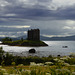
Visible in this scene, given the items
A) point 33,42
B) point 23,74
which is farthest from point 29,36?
point 23,74

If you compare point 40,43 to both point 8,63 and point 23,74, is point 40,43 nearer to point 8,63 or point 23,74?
point 8,63

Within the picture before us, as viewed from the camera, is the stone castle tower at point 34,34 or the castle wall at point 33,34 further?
the stone castle tower at point 34,34

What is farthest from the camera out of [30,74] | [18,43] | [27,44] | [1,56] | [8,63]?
[18,43]

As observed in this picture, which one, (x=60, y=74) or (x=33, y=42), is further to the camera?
(x=33, y=42)

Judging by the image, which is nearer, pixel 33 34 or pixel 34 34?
pixel 34 34

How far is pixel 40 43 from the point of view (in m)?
184

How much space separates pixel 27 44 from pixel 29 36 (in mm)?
10552

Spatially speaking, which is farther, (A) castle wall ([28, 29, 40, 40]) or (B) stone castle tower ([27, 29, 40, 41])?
(B) stone castle tower ([27, 29, 40, 41])

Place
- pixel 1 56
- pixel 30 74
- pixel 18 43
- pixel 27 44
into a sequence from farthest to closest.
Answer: pixel 18 43 → pixel 27 44 → pixel 1 56 → pixel 30 74

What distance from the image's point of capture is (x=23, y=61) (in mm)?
26703

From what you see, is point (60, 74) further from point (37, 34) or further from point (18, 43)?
point (18, 43)

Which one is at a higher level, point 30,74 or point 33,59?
point 30,74

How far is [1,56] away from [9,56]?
1278 millimetres

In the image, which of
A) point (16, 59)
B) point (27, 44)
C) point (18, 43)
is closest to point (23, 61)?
point (16, 59)
